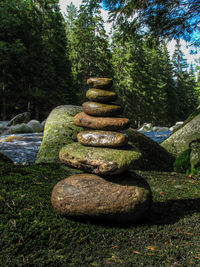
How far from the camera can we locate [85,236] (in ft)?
8.63

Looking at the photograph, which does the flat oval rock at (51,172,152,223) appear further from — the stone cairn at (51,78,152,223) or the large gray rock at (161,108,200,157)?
the large gray rock at (161,108,200,157)

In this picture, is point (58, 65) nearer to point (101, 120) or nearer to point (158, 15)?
point (158, 15)

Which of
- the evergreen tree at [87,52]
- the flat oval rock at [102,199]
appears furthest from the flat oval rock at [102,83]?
the evergreen tree at [87,52]

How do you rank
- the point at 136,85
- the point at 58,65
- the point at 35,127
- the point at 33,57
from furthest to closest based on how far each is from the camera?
the point at 136,85 < the point at 58,65 < the point at 33,57 < the point at 35,127

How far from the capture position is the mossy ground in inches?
87.8

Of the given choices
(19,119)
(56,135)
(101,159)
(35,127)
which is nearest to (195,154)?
(56,135)

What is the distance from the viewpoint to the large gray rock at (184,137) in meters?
6.54

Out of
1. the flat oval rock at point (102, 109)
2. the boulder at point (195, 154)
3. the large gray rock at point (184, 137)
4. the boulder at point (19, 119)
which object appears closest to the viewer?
the flat oval rock at point (102, 109)

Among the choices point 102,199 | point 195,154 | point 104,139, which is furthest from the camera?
point 195,154

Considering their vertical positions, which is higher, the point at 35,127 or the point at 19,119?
the point at 19,119

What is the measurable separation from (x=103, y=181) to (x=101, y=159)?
329 millimetres

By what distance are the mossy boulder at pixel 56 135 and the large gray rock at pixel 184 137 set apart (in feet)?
9.68

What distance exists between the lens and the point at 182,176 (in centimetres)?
565

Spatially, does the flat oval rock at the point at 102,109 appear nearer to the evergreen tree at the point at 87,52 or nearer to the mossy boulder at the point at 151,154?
the mossy boulder at the point at 151,154
